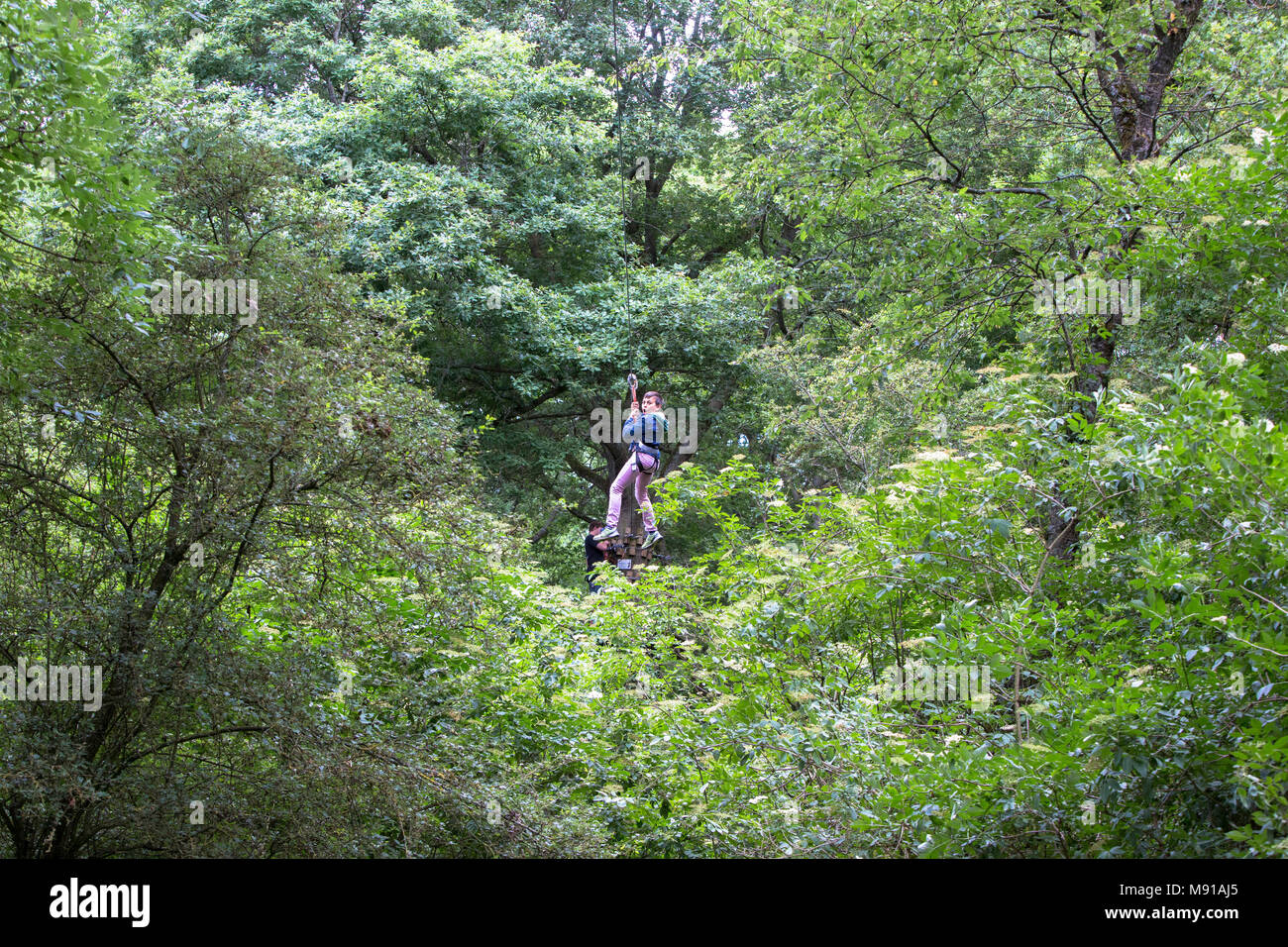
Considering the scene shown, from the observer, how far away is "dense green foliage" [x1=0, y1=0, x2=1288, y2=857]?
3850 mm

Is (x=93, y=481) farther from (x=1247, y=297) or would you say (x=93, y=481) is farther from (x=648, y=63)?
(x=648, y=63)

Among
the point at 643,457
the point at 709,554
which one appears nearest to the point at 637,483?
the point at 643,457

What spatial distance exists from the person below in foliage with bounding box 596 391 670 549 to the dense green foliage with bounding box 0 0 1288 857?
8.58ft

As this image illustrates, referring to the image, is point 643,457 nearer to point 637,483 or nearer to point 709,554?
point 637,483

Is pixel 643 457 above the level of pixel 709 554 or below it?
above

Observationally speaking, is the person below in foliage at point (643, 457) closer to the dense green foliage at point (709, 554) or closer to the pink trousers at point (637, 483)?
the pink trousers at point (637, 483)

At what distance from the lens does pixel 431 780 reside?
5676 millimetres

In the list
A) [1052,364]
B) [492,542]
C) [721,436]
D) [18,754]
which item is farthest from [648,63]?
[721,436]

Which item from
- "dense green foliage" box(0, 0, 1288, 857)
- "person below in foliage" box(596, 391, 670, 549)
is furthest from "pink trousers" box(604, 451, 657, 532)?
"dense green foliage" box(0, 0, 1288, 857)

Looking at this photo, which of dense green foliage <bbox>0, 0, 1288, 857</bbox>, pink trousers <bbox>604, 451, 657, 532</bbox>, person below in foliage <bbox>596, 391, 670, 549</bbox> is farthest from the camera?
pink trousers <bbox>604, 451, 657, 532</bbox>

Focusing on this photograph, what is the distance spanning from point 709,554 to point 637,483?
17.7 feet

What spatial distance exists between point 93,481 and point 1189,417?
200 inches

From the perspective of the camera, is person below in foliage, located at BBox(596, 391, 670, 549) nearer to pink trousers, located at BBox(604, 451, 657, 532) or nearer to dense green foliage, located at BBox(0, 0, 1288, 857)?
pink trousers, located at BBox(604, 451, 657, 532)

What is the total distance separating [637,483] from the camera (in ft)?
40.3
